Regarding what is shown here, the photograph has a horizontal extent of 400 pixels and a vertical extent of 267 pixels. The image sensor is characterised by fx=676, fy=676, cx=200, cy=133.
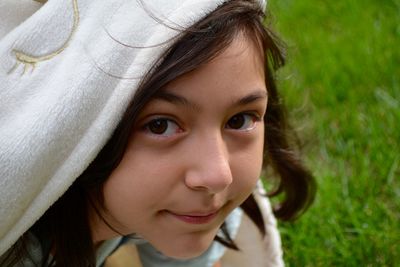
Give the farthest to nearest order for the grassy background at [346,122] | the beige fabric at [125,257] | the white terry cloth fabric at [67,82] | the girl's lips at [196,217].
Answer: the grassy background at [346,122] < the beige fabric at [125,257] < the girl's lips at [196,217] < the white terry cloth fabric at [67,82]

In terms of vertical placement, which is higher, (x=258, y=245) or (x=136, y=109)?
(x=136, y=109)

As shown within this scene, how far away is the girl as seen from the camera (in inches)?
42.1

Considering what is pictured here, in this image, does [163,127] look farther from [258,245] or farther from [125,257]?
[258,245]

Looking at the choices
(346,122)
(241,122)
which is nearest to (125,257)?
(241,122)

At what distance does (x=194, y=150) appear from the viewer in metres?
1.09

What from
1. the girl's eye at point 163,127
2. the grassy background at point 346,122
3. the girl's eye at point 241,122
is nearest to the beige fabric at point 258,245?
the grassy background at point 346,122

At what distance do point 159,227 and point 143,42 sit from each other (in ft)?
1.11

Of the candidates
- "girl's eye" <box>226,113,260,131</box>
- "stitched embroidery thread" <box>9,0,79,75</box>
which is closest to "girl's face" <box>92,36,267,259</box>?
"girl's eye" <box>226,113,260,131</box>

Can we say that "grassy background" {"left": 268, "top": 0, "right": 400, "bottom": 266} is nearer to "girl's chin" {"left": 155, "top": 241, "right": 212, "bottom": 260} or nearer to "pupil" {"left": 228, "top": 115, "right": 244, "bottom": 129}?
"pupil" {"left": 228, "top": 115, "right": 244, "bottom": 129}

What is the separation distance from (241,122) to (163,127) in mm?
153

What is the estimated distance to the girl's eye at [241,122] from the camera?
1.16 meters

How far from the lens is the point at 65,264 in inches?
51.2

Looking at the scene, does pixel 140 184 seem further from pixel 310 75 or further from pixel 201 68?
pixel 310 75

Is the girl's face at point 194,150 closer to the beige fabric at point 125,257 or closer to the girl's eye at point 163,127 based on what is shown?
the girl's eye at point 163,127
